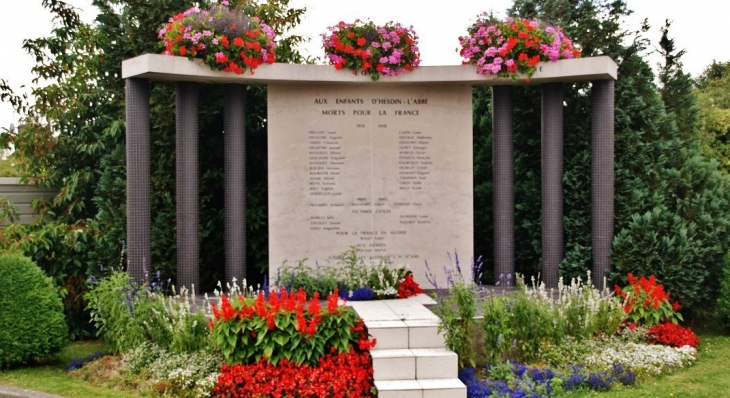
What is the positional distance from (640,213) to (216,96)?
637cm

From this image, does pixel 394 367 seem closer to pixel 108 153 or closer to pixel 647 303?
pixel 647 303

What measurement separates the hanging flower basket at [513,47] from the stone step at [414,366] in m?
4.34

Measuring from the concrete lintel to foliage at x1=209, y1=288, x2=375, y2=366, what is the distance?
11.3ft

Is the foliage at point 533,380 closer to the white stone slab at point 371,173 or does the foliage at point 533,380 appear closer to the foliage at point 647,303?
the foliage at point 647,303

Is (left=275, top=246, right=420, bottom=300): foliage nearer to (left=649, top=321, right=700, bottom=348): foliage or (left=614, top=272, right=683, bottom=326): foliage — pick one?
(left=614, top=272, right=683, bottom=326): foliage

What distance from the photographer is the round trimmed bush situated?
8.27 m

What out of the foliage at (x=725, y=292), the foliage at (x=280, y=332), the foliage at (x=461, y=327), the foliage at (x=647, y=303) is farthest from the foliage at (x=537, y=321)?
the foliage at (x=725, y=292)

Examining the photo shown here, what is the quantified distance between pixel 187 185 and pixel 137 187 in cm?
71

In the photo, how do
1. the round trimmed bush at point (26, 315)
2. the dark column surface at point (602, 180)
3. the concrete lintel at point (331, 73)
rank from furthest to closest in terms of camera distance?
the dark column surface at point (602, 180) → the concrete lintel at point (331, 73) → the round trimmed bush at point (26, 315)

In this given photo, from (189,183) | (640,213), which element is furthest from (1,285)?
(640,213)

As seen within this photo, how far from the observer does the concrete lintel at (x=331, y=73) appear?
9.38 meters

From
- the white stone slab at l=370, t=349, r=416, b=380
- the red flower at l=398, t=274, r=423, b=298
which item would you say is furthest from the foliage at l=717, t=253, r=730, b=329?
the white stone slab at l=370, t=349, r=416, b=380

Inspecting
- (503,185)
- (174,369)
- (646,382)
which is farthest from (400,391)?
(503,185)

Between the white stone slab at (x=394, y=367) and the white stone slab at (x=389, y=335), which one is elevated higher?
the white stone slab at (x=389, y=335)
